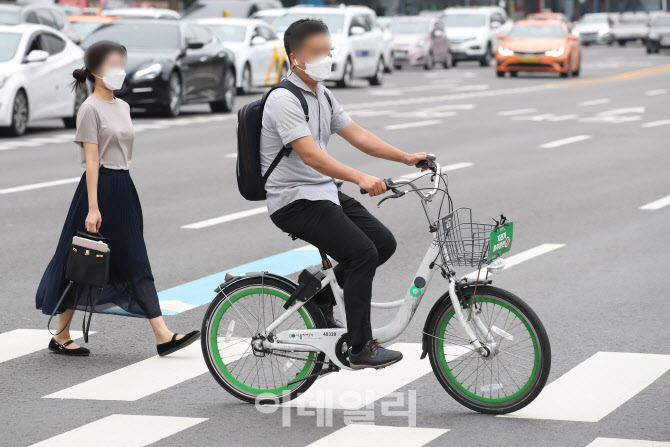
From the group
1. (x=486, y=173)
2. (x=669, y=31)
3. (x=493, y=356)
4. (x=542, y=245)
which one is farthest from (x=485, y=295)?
(x=669, y=31)

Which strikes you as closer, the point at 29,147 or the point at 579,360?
the point at 579,360

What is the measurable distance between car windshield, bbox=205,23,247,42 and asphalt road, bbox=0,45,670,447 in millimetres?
6815

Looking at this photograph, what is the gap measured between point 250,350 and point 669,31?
51231 millimetres

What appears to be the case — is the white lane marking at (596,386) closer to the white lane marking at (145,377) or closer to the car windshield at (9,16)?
the white lane marking at (145,377)

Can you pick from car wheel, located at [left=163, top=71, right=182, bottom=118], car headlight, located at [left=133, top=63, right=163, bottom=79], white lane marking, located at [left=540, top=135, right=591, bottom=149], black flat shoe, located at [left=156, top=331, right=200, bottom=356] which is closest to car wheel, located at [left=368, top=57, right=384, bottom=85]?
car wheel, located at [left=163, top=71, right=182, bottom=118]

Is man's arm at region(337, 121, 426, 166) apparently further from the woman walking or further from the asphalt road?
the woman walking

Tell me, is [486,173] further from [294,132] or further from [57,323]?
[294,132]

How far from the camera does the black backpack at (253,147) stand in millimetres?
5793

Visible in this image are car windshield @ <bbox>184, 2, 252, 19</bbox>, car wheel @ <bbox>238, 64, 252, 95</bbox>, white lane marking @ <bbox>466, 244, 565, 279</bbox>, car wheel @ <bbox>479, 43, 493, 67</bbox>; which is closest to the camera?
white lane marking @ <bbox>466, 244, 565, 279</bbox>

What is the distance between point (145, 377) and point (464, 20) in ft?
142

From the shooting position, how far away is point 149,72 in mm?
22453

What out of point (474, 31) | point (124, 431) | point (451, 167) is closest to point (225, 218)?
point (451, 167)

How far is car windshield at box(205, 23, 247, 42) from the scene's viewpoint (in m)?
29.1

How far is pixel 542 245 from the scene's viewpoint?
34.5 feet
